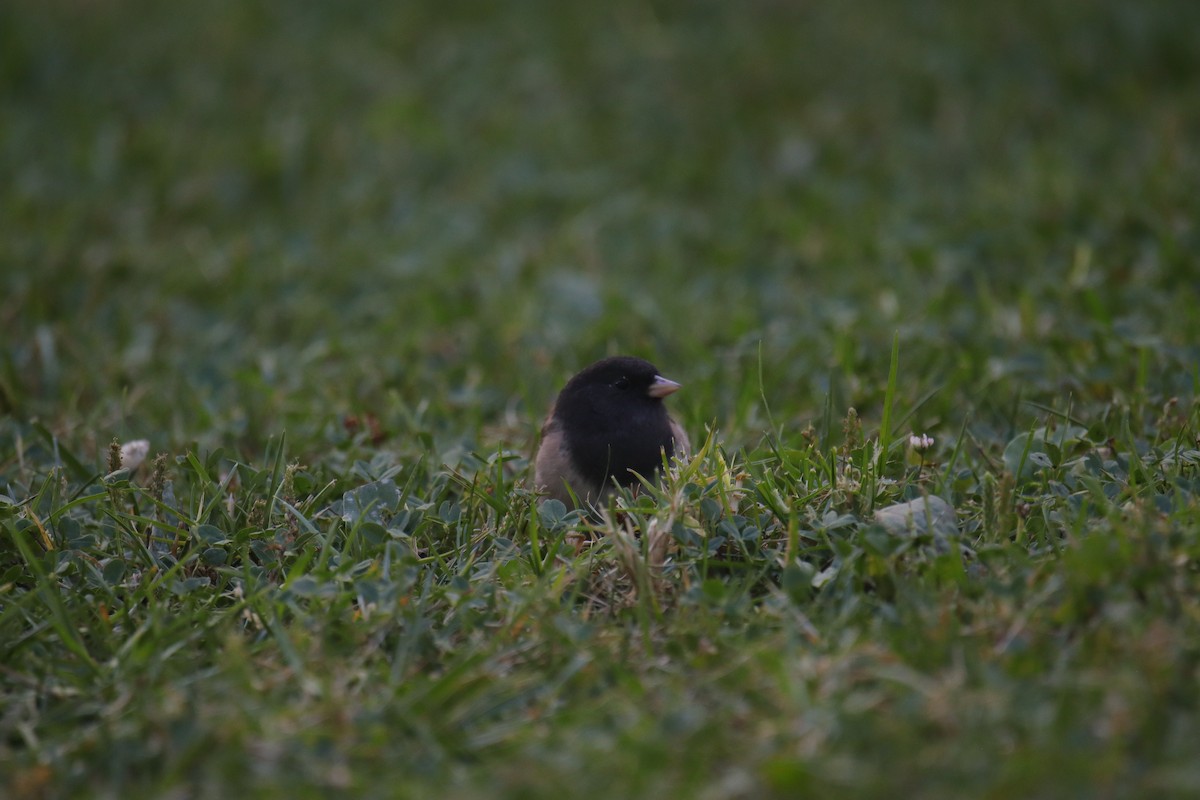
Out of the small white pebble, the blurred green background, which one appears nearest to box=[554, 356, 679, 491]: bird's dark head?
the blurred green background

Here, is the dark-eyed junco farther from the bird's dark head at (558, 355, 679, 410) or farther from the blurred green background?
the blurred green background

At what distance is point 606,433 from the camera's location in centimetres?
311

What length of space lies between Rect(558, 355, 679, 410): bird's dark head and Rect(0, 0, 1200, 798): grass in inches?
7.4

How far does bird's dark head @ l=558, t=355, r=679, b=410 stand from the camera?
3.21 m

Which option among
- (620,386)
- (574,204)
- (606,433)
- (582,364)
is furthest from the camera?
(574,204)

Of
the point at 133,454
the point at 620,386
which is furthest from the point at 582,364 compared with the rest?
the point at 133,454

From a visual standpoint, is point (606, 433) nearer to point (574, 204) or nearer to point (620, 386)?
point (620, 386)

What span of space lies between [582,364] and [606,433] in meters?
1.07

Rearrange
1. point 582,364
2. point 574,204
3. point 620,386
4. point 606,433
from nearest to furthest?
point 606,433 < point 620,386 < point 582,364 < point 574,204

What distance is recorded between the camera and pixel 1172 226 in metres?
4.58

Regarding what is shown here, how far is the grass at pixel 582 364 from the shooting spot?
2057mm

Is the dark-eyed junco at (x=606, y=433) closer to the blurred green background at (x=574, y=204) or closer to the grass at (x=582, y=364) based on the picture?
the grass at (x=582, y=364)

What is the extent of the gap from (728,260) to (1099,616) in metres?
2.98

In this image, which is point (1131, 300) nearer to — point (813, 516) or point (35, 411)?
point (813, 516)
